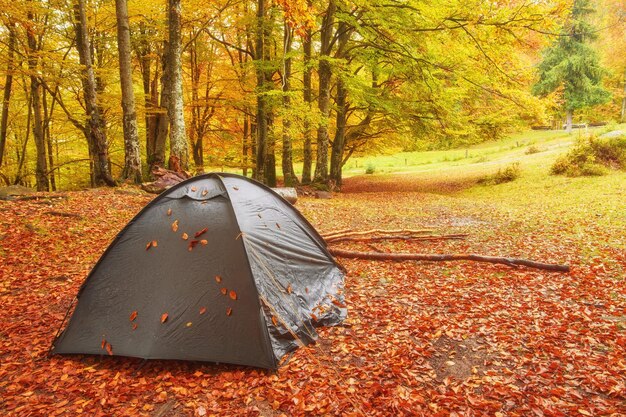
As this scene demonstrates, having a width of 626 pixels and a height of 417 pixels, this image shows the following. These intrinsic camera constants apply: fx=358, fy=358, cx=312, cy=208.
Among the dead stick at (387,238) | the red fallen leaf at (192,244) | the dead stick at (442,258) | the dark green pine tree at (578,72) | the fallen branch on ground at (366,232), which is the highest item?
the dark green pine tree at (578,72)

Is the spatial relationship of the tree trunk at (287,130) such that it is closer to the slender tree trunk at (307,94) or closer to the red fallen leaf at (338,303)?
the slender tree trunk at (307,94)

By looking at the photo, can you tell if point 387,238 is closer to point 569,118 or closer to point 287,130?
point 287,130

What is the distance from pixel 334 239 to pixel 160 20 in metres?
11.4

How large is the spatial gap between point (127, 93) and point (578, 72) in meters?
33.1

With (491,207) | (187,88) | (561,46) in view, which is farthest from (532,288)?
(561,46)

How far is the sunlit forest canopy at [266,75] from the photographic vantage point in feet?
33.4

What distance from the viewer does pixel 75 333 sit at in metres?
4.12

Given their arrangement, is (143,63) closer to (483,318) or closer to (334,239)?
(334,239)

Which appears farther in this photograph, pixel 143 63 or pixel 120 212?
pixel 143 63

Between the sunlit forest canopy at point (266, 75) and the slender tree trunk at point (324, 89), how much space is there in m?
0.06

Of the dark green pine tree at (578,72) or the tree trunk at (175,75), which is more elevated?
the dark green pine tree at (578,72)

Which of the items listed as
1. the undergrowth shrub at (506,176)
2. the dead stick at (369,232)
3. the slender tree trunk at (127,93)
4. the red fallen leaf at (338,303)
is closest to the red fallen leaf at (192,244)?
the red fallen leaf at (338,303)

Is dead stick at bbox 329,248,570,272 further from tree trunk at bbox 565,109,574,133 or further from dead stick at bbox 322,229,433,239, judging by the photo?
tree trunk at bbox 565,109,574,133

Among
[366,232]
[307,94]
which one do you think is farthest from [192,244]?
[307,94]
